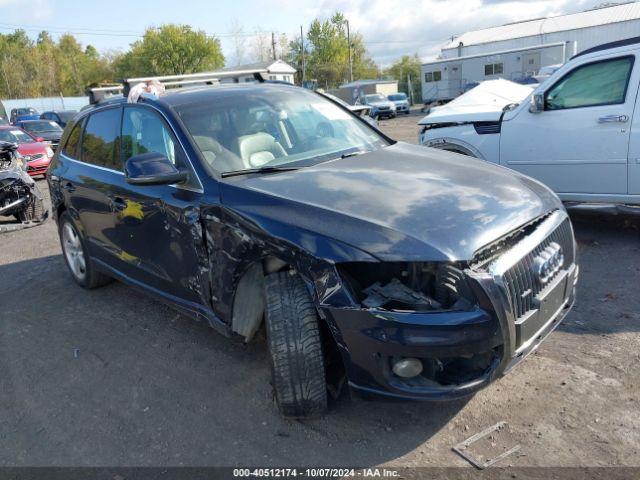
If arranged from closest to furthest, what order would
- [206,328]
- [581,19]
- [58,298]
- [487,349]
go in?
[487,349] < [206,328] < [58,298] < [581,19]

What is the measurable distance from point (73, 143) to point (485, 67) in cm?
3898

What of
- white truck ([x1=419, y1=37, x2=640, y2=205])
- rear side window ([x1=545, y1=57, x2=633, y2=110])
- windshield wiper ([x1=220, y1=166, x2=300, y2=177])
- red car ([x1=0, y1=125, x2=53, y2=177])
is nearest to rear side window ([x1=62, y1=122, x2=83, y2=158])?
windshield wiper ([x1=220, y1=166, x2=300, y2=177])

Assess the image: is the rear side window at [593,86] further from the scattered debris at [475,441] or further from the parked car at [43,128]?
the parked car at [43,128]

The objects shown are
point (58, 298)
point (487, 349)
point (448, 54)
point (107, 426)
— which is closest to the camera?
point (487, 349)

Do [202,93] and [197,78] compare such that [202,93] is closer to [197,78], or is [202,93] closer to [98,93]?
[197,78]

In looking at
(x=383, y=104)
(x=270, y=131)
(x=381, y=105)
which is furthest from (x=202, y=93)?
(x=383, y=104)

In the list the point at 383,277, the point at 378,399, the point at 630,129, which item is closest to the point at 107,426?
the point at 378,399

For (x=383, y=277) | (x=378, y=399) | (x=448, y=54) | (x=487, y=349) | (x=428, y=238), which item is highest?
(x=448, y=54)

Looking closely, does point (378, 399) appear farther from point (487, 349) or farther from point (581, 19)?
point (581, 19)

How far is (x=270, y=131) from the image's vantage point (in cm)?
393

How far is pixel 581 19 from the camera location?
4956 centimetres

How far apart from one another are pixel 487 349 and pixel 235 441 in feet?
4.67

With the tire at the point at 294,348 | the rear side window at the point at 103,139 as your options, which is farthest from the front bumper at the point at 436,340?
Result: the rear side window at the point at 103,139

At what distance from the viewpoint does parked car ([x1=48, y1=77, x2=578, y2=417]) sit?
2574 millimetres
